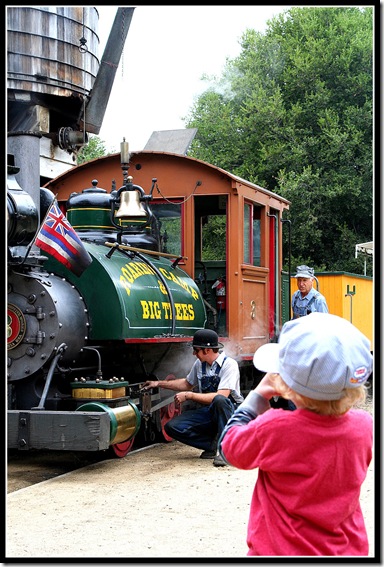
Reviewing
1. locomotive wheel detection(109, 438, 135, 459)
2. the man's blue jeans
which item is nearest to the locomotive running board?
locomotive wheel detection(109, 438, 135, 459)

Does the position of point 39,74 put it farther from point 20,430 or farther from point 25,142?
point 20,430

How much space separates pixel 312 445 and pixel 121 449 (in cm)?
520

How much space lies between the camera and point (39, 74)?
48.3ft

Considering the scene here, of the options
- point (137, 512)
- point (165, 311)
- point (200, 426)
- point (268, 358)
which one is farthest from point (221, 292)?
point (268, 358)

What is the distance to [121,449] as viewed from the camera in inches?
281

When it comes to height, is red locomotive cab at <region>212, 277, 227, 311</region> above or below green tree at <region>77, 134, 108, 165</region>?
below

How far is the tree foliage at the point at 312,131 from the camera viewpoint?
75.3ft

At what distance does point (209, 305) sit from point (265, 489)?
22.5 feet

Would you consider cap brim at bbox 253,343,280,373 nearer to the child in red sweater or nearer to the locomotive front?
the child in red sweater

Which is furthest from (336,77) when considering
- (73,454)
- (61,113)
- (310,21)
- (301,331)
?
(301,331)

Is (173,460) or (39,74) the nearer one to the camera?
(173,460)

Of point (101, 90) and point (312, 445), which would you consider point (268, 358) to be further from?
point (101, 90)

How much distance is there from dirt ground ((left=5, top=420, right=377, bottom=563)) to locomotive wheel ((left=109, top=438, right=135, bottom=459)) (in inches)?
2.7

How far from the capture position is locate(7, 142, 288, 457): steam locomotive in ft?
20.9
